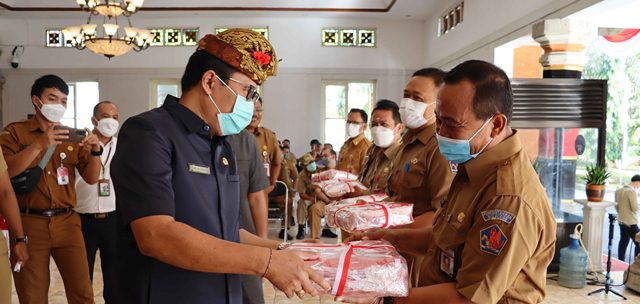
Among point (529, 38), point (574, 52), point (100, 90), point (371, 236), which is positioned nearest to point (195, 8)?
point (100, 90)

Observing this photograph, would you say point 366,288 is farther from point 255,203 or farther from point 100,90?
point 100,90

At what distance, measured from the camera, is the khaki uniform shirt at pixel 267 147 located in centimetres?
491

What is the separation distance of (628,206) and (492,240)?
20.0ft

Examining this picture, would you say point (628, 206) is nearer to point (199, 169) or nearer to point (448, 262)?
point (448, 262)

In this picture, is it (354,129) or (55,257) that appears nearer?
(55,257)

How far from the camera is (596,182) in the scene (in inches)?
185

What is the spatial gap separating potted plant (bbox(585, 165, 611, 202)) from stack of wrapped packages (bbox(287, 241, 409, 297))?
4241 millimetres

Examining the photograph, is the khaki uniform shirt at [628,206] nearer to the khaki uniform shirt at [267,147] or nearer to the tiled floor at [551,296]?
the tiled floor at [551,296]

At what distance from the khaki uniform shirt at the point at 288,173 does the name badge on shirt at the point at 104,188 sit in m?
3.41

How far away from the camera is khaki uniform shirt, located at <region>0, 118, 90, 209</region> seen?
2.54 meters

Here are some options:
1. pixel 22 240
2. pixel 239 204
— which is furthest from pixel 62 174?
pixel 239 204

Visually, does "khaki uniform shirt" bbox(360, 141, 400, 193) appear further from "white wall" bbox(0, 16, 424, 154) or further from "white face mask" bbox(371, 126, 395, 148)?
"white wall" bbox(0, 16, 424, 154)

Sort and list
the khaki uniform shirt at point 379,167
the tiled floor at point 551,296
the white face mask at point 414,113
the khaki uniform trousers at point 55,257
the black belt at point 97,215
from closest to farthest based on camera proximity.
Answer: the white face mask at point 414,113 → the khaki uniform trousers at point 55,257 → the khaki uniform shirt at point 379,167 → the black belt at point 97,215 → the tiled floor at point 551,296

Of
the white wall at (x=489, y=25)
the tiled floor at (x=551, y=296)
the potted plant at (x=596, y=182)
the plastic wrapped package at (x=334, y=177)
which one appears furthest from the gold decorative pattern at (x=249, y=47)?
the white wall at (x=489, y=25)
